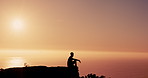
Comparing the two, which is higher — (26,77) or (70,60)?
(70,60)

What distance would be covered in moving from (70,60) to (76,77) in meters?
2.46

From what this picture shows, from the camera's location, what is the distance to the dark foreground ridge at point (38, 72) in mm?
22938

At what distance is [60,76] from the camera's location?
24766 mm

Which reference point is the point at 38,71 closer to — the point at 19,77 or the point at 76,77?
the point at 19,77

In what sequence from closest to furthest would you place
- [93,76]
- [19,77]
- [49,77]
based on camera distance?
[19,77], [49,77], [93,76]

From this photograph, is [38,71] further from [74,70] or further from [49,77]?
[74,70]

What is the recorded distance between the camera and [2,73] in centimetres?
2277

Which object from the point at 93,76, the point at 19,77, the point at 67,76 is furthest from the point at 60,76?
the point at 93,76

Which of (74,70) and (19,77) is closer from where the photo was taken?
(19,77)

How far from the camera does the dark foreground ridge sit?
22.9m

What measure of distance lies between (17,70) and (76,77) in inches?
240

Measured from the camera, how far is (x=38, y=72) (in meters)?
23.9

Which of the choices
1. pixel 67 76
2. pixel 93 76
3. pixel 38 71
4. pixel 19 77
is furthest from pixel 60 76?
pixel 93 76

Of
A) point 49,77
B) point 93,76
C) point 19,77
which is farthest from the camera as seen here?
point 93,76
